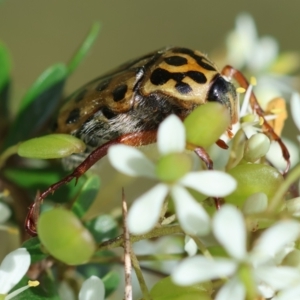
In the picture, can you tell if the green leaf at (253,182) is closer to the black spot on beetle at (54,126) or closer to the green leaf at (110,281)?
the green leaf at (110,281)

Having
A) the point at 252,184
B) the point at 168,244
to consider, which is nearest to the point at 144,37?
the point at 168,244

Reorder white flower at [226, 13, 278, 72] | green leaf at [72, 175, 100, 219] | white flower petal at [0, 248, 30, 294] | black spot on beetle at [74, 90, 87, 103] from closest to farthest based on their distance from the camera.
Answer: white flower petal at [0, 248, 30, 294] → green leaf at [72, 175, 100, 219] → black spot on beetle at [74, 90, 87, 103] → white flower at [226, 13, 278, 72]

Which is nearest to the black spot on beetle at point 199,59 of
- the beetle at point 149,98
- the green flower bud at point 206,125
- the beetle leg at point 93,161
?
the beetle at point 149,98

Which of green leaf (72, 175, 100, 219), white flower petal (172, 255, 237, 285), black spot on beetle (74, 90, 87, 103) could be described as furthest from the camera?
black spot on beetle (74, 90, 87, 103)

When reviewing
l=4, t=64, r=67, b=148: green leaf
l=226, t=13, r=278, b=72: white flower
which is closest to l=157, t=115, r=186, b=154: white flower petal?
l=4, t=64, r=67, b=148: green leaf

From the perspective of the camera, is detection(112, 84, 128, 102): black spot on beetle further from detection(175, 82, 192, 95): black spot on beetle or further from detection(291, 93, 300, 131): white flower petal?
detection(291, 93, 300, 131): white flower petal

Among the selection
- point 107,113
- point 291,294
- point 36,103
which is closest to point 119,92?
point 107,113
